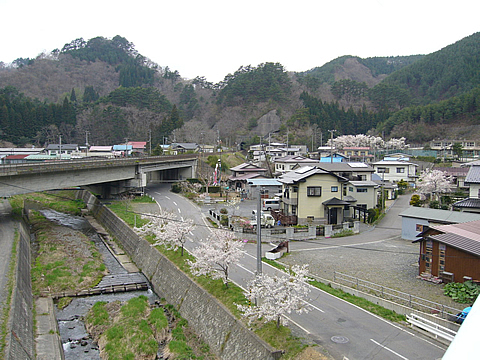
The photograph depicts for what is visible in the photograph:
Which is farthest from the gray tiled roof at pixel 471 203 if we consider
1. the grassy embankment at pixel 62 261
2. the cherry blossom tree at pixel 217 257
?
the grassy embankment at pixel 62 261

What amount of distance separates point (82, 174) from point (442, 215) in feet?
89.7

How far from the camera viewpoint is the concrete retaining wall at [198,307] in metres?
12.0

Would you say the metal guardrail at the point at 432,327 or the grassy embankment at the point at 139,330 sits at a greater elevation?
the metal guardrail at the point at 432,327

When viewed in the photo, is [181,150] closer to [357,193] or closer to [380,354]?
[357,193]

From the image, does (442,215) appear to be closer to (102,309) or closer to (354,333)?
(354,333)

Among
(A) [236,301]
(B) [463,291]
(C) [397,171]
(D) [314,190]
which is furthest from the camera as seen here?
(C) [397,171]

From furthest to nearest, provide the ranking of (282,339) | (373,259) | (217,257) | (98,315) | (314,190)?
(314,190)
(373,259)
(98,315)
(217,257)
(282,339)

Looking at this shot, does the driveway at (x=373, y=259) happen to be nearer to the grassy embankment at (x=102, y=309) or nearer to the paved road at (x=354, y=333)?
the paved road at (x=354, y=333)

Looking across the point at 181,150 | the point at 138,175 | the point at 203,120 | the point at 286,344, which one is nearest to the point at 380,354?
the point at 286,344

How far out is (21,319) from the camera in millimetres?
13883

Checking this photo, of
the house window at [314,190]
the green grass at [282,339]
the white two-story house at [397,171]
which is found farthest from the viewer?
the white two-story house at [397,171]

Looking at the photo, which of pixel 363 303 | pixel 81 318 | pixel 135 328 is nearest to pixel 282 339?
pixel 363 303

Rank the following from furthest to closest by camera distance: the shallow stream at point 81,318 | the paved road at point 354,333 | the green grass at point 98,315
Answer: the green grass at point 98,315, the shallow stream at point 81,318, the paved road at point 354,333

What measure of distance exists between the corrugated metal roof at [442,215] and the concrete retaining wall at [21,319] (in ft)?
72.3
